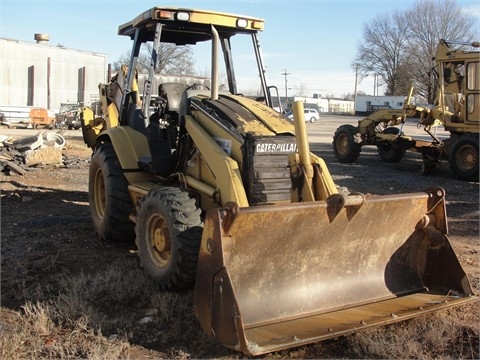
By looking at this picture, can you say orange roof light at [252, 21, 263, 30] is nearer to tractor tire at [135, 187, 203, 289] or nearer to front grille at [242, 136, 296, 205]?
front grille at [242, 136, 296, 205]

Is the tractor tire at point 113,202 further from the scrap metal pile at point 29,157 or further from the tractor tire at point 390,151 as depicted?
the tractor tire at point 390,151

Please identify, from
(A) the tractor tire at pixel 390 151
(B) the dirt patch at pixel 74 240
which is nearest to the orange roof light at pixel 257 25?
(B) the dirt patch at pixel 74 240

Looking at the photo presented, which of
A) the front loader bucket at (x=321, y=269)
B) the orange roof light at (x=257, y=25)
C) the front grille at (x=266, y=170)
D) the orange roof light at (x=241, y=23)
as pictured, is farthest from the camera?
the orange roof light at (x=257, y=25)

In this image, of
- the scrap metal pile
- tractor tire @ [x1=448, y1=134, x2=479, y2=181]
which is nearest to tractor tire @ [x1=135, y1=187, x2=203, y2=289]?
the scrap metal pile

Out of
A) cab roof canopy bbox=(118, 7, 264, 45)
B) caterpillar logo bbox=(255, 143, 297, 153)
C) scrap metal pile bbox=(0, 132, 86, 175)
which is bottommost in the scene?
scrap metal pile bbox=(0, 132, 86, 175)

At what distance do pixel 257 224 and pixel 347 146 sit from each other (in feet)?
43.6

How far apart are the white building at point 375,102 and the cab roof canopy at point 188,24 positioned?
5803cm

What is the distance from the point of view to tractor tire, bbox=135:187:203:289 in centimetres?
447

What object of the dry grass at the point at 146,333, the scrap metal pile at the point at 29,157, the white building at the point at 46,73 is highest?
the white building at the point at 46,73

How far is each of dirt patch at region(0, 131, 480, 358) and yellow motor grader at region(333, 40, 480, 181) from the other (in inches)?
33.2

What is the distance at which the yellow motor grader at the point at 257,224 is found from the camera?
12.7 ft

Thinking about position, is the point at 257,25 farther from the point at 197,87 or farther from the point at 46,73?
the point at 46,73

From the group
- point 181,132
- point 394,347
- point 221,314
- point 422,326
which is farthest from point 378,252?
point 181,132

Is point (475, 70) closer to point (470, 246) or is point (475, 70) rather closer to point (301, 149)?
point (470, 246)
